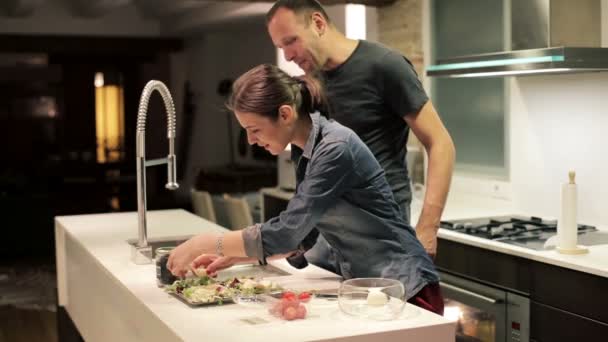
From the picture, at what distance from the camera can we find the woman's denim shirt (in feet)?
6.71

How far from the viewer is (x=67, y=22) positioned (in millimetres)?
8297

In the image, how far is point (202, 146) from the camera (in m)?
9.02

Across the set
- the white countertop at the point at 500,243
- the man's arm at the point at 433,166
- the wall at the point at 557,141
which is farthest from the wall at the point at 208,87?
the man's arm at the point at 433,166

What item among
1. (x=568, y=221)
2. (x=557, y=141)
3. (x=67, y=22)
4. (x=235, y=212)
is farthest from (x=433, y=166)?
(x=67, y=22)

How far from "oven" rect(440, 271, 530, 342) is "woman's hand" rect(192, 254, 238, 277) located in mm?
1546

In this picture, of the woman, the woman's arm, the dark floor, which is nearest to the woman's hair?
Answer: the woman

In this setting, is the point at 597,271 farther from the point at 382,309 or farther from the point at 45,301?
the point at 45,301

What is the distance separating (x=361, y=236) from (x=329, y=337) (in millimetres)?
531

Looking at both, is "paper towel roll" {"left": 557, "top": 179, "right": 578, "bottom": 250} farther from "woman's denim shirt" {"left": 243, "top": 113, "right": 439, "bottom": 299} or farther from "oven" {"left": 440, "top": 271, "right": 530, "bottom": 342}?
"woman's denim shirt" {"left": 243, "top": 113, "right": 439, "bottom": 299}

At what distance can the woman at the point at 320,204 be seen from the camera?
205 cm

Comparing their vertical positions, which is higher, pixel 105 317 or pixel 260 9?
pixel 260 9

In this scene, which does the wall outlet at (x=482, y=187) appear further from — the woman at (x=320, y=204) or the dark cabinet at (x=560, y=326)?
the woman at (x=320, y=204)

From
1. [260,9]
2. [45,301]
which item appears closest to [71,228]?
[45,301]

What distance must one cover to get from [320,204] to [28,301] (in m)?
5.06
